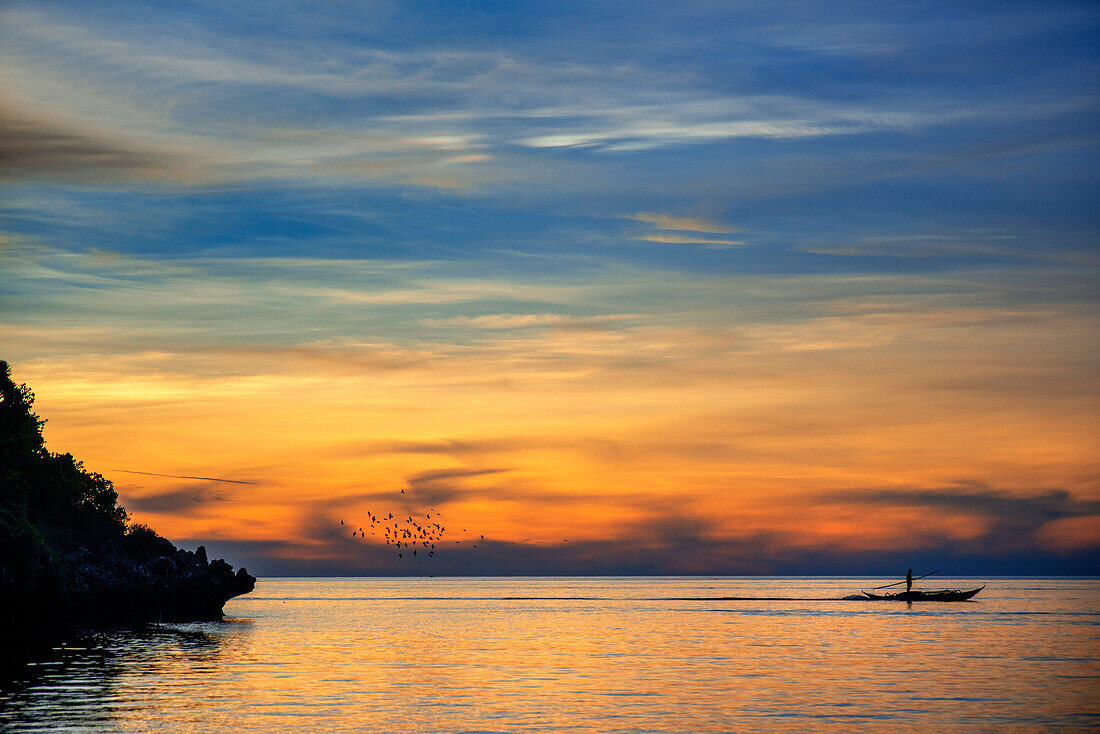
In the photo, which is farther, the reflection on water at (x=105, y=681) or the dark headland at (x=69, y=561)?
the dark headland at (x=69, y=561)

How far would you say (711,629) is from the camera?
103 metres

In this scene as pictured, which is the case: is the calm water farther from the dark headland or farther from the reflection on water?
the dark headland

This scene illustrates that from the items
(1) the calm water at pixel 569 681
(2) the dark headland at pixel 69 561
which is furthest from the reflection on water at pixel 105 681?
(2) the dark headland at pixel 69 561

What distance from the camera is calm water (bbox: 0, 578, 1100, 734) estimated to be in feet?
Answer: 136

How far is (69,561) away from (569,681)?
6708 centimetres

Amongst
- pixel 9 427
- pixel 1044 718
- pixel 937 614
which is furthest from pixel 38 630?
pixel 937 614

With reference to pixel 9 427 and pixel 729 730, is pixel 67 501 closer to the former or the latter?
pixel 9 427

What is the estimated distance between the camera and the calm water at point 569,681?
41531 millimetres

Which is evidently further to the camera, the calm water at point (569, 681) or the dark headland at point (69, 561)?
the dark headland at point (69, 561)

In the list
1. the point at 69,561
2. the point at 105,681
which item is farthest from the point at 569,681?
the point at 69,561

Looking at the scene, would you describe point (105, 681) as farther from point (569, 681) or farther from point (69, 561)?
point (69, 561)

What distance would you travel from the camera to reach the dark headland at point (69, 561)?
78562mm

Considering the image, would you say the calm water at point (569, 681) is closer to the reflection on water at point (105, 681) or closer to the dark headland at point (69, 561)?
the reflection on water at point (105, 681)

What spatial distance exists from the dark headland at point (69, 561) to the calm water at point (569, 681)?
6.03 metres
